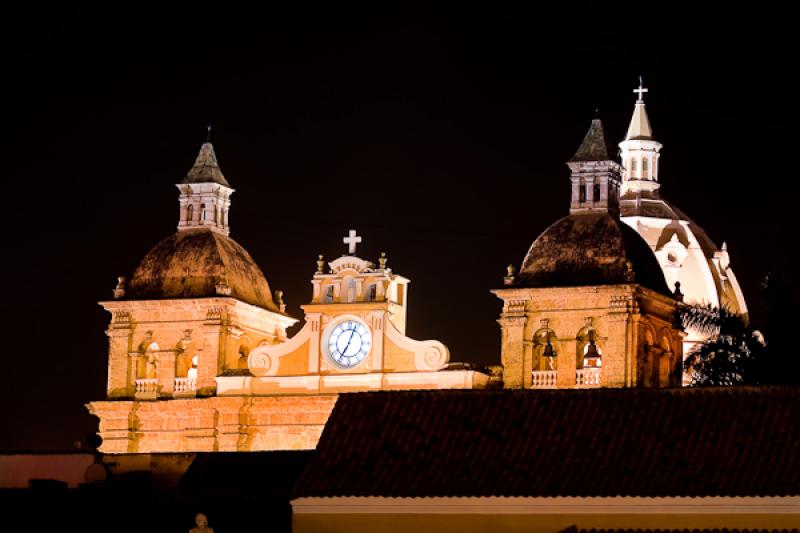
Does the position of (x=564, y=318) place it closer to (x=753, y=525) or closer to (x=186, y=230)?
(x=186, y=230)

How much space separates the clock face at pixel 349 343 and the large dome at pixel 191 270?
305 centimetres

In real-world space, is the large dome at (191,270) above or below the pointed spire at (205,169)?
below

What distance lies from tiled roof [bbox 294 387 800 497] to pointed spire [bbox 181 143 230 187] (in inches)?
1002

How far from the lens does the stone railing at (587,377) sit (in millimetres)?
58688

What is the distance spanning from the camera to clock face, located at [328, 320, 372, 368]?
60.7 m

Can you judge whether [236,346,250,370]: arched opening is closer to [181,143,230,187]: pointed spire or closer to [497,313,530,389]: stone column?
[181,143,230,187]: pointed spire

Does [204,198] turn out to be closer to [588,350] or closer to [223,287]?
[223,287]

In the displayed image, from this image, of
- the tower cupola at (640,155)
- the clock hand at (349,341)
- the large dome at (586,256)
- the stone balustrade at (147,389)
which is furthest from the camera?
the tower cupola at (640,155)

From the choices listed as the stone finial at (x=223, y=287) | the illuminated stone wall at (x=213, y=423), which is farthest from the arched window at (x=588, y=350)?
the stone finial at (x=223, y=287)

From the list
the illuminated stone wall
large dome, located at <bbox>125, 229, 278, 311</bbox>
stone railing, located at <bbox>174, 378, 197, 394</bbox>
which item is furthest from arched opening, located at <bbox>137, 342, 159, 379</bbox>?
large dome, located at <bbox>125, 229, 278, 311</bbox>

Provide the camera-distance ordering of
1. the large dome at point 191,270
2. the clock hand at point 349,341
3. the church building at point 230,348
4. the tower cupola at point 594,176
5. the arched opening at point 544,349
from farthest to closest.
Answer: the large dome at point 191,270 → the clock hand at point 349,341 → the church building at point 230,348 → the tower cupola at point 594,176 → the arched opening at point 544,349

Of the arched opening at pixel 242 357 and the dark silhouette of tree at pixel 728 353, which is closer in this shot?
the dark silhouette of tree at pixel 728 353

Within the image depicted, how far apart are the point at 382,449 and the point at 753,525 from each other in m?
5.46

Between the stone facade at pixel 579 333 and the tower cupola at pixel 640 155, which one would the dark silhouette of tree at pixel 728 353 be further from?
the tower cupola at pixel 640 155
